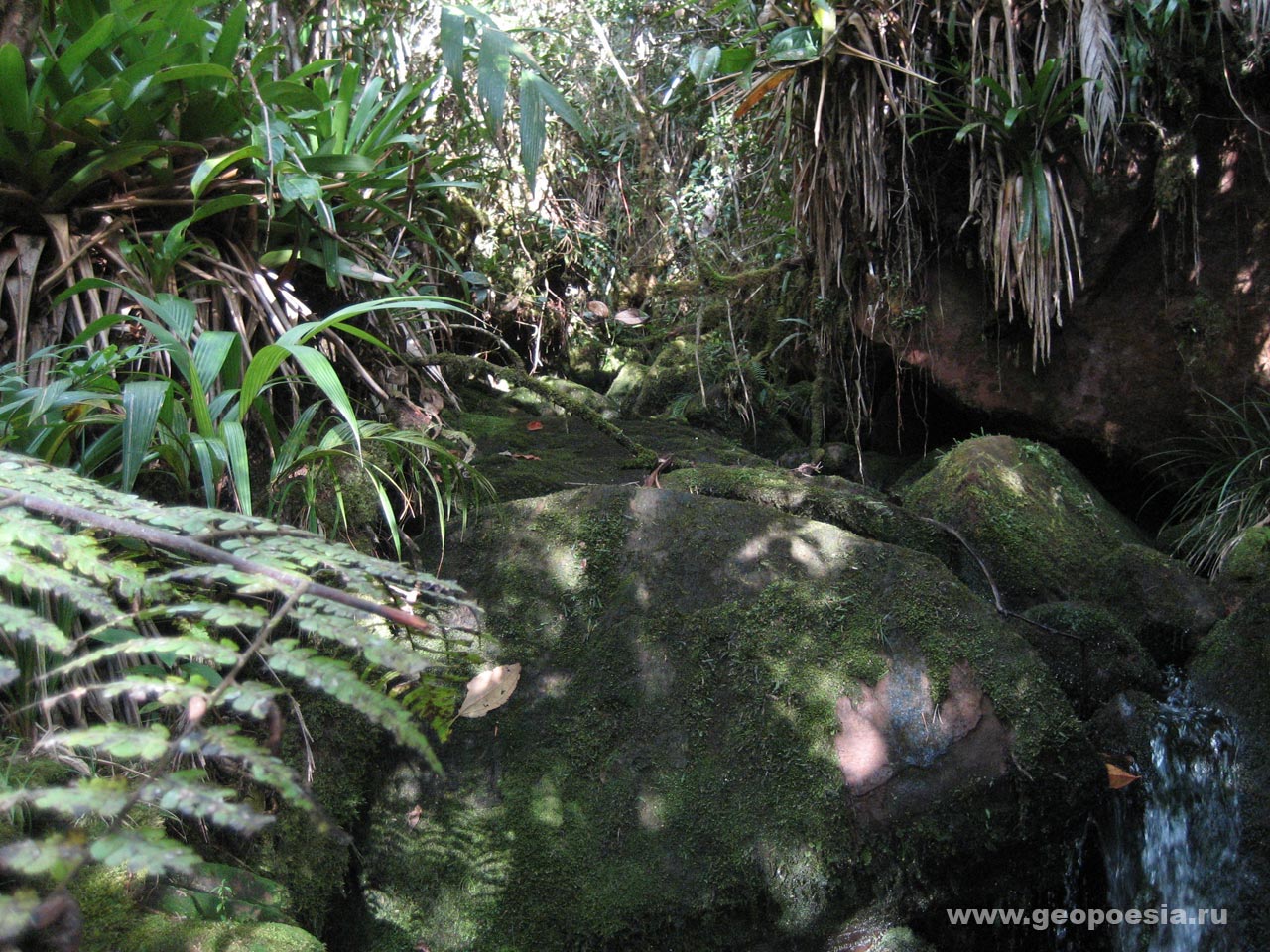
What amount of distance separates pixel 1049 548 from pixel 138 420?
293 cm

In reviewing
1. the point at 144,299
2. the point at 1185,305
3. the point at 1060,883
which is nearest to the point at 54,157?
the point at 144,299

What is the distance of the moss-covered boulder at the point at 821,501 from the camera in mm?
2930

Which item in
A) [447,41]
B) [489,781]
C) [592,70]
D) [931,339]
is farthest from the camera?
[592,70]

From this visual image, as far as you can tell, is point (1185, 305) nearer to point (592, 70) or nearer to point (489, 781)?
point (489, 781)

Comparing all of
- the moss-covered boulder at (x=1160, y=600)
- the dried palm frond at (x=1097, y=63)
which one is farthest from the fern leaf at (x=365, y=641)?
the dried palm frond at (x=1097, y=63)

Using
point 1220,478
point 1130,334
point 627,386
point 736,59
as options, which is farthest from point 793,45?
point 1220,478

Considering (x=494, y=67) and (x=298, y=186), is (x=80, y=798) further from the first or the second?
(x=298, y=186)

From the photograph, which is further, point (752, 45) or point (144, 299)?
point (752, 45)

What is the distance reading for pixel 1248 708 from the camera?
8.48ft

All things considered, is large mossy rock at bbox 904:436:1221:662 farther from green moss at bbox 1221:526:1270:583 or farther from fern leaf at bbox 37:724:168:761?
fern leaf at bbox 37:724:168:761

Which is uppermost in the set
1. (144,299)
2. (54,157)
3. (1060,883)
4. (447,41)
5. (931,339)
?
(447,41)

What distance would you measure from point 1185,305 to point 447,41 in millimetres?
3587

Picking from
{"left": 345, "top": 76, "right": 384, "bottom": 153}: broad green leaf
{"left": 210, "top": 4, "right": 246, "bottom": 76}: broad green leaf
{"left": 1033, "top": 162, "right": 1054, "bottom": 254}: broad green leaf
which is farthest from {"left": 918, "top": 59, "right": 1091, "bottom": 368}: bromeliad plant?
{"left": 210, "top": 4, "right": 246, "bottom": 76}: broad green leaf

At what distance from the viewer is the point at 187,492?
218 centimetres
